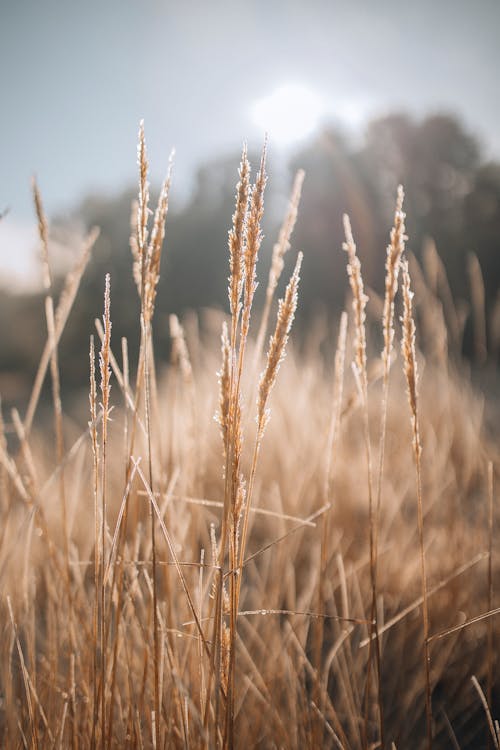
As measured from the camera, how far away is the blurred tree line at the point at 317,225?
36.0ft

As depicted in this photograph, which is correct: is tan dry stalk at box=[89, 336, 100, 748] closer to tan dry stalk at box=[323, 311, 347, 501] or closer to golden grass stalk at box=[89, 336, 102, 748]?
golden grass stalk at box=[89, 336, 102, 748]

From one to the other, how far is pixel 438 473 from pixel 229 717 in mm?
1320

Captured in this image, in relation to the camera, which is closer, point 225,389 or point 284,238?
point 225,389

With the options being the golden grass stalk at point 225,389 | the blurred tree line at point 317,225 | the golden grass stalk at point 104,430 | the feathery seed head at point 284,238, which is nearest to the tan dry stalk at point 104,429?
the golden grass stalk at point 104,430

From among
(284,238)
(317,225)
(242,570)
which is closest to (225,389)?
(284,238)

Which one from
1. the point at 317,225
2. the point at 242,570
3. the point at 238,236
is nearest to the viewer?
the point at 238,236

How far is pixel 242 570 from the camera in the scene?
91 cm

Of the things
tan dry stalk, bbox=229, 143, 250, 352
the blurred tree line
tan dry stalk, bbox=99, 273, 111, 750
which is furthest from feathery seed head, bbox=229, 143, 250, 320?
the blurred tree line

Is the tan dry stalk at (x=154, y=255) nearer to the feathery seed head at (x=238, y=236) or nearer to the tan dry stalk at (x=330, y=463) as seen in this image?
the feathery seed head at (x=238, y=236)

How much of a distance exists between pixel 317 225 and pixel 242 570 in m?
11.8

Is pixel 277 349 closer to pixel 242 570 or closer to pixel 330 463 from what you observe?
pixel 330 463

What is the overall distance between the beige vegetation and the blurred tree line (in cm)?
879

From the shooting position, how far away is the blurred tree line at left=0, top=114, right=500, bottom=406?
10977 millimetres

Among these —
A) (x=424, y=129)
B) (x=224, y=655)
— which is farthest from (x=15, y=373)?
(x=224, y=655)
